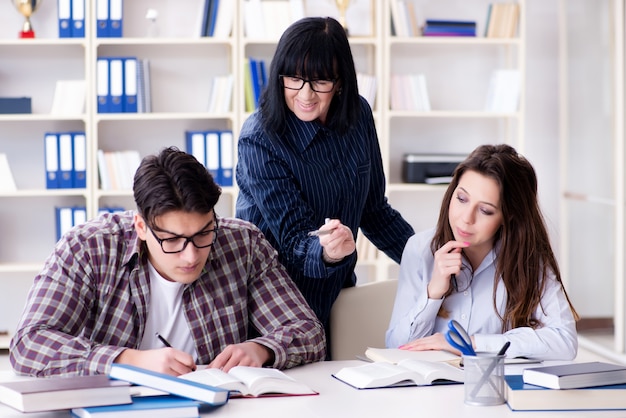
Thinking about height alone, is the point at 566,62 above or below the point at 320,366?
above

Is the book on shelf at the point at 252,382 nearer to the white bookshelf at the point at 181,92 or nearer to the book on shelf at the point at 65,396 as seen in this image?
the book on shelf at the point at 65,396

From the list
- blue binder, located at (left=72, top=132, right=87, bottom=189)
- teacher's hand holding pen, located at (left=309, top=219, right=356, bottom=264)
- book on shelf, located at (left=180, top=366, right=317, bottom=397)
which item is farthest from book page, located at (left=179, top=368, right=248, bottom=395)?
blue binder, located at (left=72, top=132, right=87, bottom=189)

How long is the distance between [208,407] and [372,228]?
114cm

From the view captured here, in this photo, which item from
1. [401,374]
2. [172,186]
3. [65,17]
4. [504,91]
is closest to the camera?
[401,374]

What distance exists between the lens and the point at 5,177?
473cm

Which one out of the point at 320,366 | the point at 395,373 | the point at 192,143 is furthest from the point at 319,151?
the point at 192,143

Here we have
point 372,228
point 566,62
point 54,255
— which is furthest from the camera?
point 566,62

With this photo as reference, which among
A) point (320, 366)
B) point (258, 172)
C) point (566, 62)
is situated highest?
point (566, 62)

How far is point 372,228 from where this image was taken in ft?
8.64

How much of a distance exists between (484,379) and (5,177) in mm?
3685

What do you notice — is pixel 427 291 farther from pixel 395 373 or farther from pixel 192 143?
pixel 192 143

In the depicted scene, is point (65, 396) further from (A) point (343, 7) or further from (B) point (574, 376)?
(A) point (343, 7)

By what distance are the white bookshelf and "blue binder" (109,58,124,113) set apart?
63 millimetres

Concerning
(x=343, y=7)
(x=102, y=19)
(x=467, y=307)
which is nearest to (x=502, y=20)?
(x=343, y=7)
